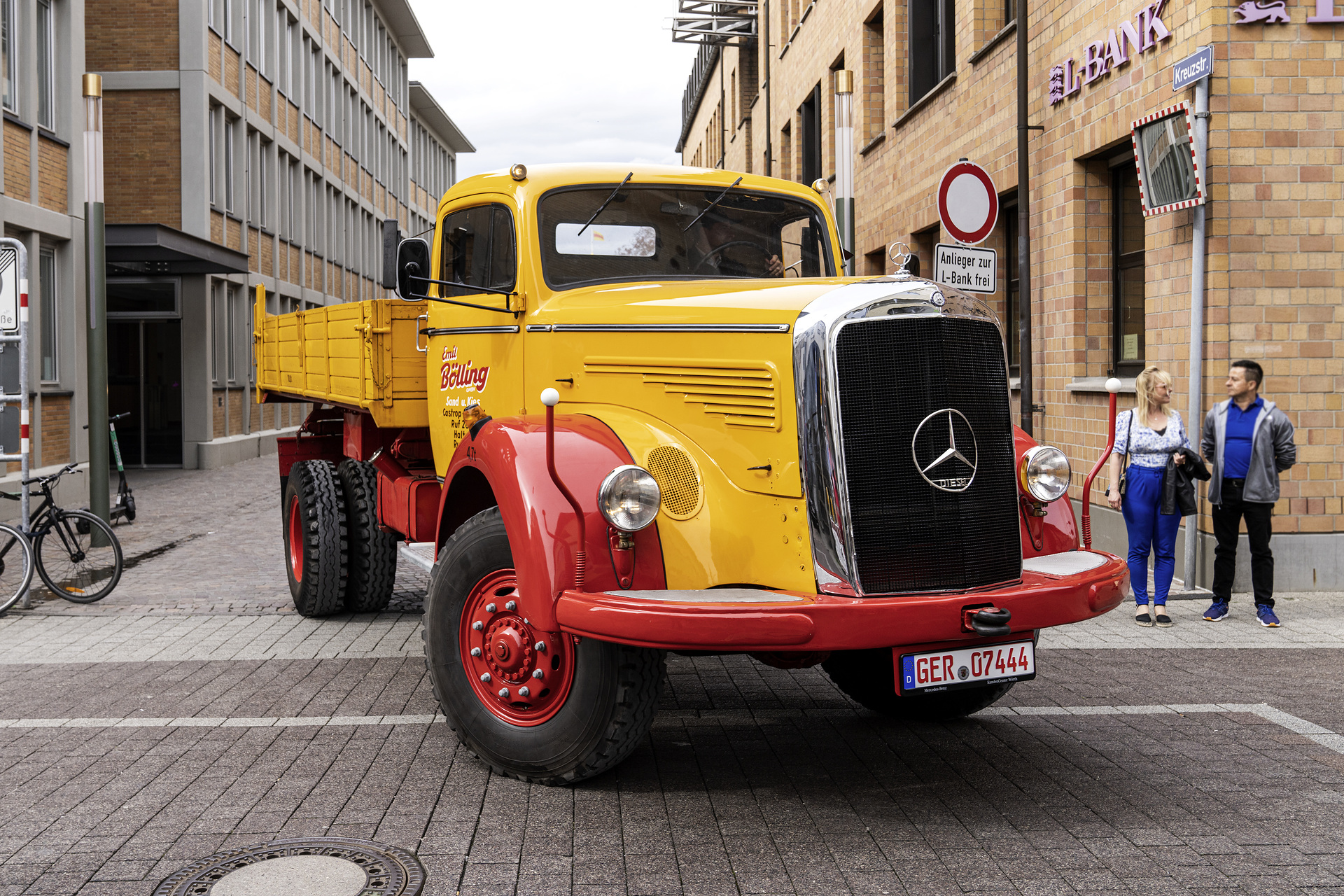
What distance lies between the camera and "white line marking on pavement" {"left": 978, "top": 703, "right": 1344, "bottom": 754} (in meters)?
5.88

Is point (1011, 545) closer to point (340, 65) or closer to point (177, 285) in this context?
point (177, 285)

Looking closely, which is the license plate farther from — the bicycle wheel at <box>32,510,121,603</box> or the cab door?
the bicycle wheel at <box>32,510,121,603</box>

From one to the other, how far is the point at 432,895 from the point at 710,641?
113 cm

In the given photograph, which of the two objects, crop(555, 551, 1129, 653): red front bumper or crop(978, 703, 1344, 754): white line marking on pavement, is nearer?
crop(555, 551, 1129, 653): red front bumper

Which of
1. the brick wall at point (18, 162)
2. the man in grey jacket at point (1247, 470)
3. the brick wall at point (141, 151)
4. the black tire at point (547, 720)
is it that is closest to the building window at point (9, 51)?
the brick wall at point (18, 162)

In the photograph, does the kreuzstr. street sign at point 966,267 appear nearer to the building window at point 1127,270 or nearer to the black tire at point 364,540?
the building window at point 1127,270

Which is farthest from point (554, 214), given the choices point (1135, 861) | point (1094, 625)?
point (1094, 625)

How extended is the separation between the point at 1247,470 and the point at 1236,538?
47 centimetres

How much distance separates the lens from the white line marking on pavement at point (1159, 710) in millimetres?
5875

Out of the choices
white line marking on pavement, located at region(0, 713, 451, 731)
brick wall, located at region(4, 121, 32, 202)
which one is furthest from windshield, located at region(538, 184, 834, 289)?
brick wall, located at region(4, 121, 32, 202)

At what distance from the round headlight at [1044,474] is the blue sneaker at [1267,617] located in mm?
3886

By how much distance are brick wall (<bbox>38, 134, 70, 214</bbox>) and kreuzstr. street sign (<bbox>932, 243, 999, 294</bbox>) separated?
12.2 m

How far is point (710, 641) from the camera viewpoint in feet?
13.6

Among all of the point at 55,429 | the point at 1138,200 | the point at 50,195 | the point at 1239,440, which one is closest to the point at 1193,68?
the point at 1138,200
